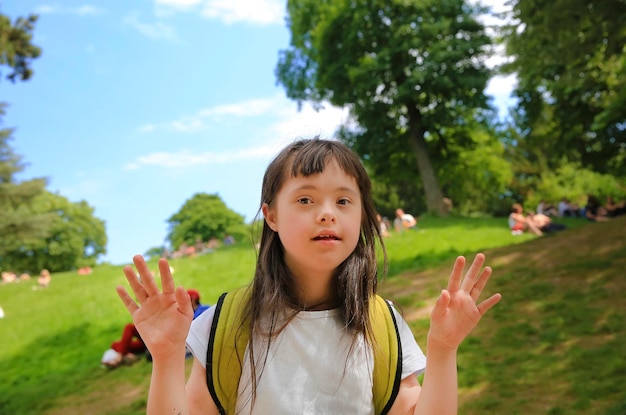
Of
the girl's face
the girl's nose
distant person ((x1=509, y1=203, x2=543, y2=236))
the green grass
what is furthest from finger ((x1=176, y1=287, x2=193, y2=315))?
distant person ((x1=509, y1=203, x2=543, y2=236))

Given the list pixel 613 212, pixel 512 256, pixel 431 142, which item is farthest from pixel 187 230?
pixel 512 256

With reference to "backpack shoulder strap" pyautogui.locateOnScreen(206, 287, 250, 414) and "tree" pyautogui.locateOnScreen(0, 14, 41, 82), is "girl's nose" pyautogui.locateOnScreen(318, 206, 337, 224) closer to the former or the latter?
"backpack shoulder strap" pyautogui.locateOnScreen(206, 287, 250, 414)

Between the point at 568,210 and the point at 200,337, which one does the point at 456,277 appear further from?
the point at 568,210

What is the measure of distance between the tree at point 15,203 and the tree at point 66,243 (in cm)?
2552

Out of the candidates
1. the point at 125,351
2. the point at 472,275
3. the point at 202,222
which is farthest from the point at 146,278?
the point at 202,222

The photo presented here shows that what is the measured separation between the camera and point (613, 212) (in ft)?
61.6

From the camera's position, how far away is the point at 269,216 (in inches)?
72.5

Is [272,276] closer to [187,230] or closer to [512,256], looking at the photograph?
[512,256]

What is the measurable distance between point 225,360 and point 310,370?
25cm

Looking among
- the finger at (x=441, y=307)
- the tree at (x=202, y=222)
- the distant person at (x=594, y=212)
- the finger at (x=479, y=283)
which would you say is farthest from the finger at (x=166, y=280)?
the tree at (x=202, y=222)

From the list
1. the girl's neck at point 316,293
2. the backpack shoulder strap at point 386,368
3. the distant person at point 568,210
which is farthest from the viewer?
the distant person at point 568,210

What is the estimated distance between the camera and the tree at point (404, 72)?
21.2 meters

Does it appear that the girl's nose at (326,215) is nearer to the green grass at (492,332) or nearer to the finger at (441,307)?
the finger at (441,307)

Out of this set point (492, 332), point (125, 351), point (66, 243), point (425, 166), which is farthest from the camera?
point (66, 243)
